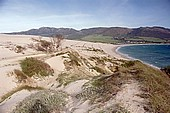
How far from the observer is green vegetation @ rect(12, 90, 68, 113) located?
13922 millimetres

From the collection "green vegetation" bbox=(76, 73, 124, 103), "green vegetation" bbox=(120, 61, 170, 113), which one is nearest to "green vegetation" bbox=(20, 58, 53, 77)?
"green vegetation" bbox=(76, 73, 124, 103)

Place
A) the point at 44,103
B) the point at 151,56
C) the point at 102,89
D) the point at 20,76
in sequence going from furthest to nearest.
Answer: the point at 151,56 → the point at 20,76 → the point at 102,89 → the point at 44,103

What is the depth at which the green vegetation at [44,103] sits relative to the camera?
13922 mm

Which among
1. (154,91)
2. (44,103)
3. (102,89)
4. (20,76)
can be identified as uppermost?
(154,91)

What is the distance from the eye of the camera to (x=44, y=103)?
14156 millimetres

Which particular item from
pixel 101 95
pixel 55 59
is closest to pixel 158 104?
pixel 101 95

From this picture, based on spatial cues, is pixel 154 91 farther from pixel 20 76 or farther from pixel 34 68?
pixel 34 68

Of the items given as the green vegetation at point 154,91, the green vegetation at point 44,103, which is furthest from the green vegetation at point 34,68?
the green vegetation at point 154,91

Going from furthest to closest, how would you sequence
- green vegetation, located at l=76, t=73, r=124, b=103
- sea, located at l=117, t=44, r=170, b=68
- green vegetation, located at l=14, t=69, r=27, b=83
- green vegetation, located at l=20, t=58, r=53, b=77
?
sea, located at l=117, t=44, r=170, b=68, green vegetation, located at l=20, t=58, r=53, b=77, green vegetation, located at l=14, t=69, r=27, b=83, green vegetation, located at l=76, t=73, r=124, b=103

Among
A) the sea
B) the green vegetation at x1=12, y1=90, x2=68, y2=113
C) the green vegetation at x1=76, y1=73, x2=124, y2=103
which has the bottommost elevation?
the sea

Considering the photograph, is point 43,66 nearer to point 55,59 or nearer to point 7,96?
point 55,59

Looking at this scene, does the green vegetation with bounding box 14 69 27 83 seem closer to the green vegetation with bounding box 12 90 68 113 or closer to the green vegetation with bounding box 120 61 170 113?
the green vegetation with bounding box 12 90 68 113

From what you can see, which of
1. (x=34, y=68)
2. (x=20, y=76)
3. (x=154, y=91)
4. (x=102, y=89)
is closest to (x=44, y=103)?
(x=102, y=89)

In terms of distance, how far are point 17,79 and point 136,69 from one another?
12.1m
